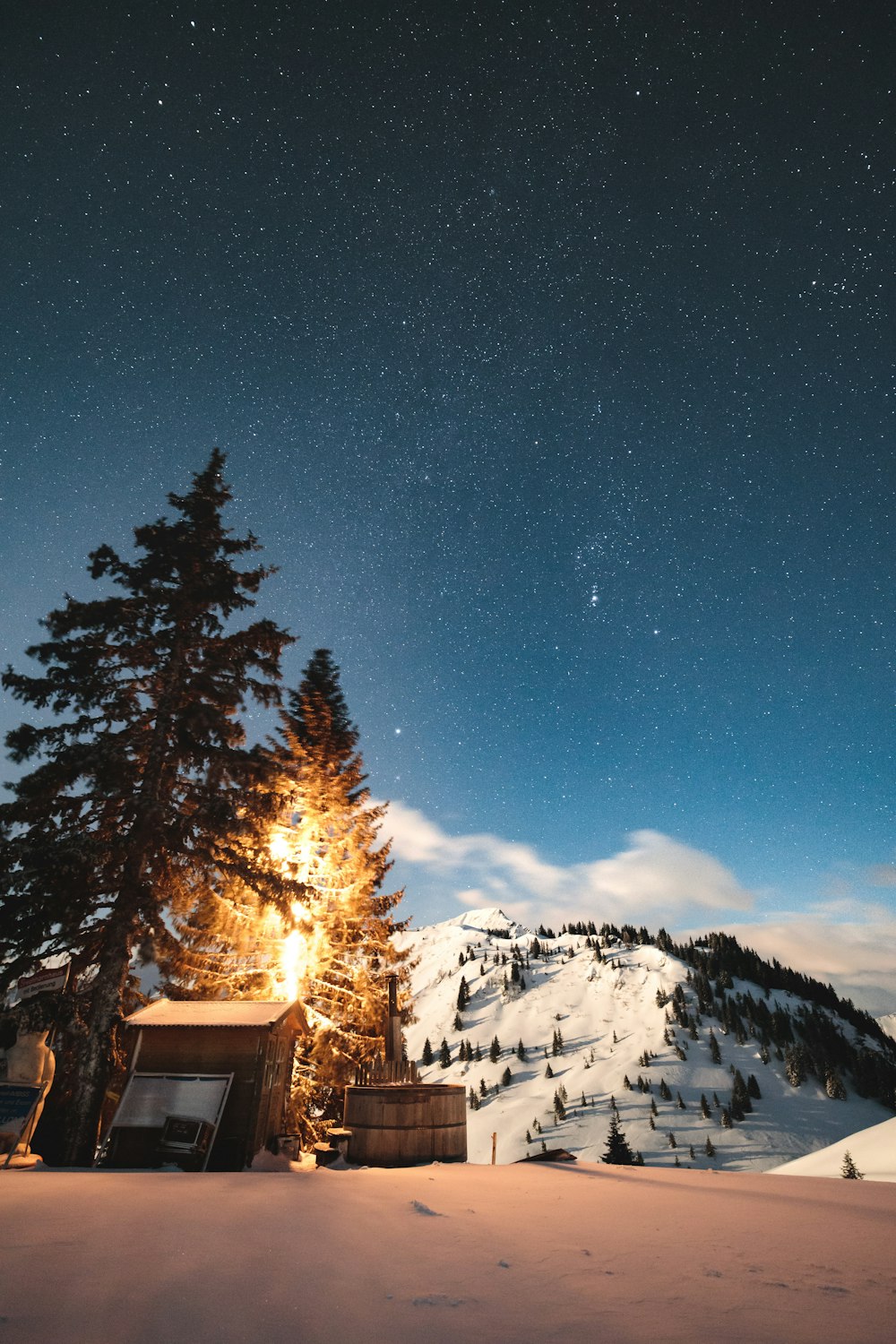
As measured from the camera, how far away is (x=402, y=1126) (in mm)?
14766

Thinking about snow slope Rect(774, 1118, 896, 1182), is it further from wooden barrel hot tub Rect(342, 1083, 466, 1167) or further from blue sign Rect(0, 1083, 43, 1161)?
blue sign Rect(0, 1083, 43, 1161)

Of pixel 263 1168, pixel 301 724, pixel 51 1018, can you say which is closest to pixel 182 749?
pixel 51 1018

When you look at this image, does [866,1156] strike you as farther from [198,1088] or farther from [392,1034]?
[198,1088]

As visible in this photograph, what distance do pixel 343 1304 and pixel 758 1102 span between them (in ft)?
809

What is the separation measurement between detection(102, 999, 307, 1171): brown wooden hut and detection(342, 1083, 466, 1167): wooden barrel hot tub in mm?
1897

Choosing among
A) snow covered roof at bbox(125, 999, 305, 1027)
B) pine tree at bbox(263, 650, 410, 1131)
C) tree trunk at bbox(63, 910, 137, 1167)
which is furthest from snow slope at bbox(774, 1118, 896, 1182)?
tree trunk at bbox(63, 910, 137, 1167)

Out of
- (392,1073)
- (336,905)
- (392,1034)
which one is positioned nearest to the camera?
(392,1073)

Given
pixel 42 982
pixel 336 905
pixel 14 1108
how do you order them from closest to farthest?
1. pixel 14 1108
2. pixel 42 982
3. pixel 336 905

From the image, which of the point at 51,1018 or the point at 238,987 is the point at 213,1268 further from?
the point at 238,987

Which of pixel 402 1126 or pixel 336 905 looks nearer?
pixel 402 1126

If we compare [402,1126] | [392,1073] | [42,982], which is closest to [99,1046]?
[42,982]

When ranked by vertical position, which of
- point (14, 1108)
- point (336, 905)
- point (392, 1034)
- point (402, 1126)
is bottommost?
point (402, 1126)

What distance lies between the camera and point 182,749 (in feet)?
51.4

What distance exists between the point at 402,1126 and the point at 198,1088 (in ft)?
15.2
